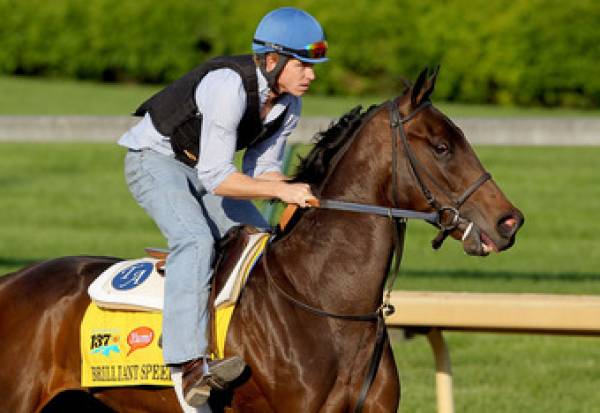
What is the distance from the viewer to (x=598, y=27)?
2362 centimetres

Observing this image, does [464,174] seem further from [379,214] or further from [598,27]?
[598,27]

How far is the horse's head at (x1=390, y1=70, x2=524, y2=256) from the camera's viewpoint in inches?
199

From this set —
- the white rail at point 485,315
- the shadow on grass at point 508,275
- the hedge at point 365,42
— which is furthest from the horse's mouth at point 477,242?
the hedge at point 365,42

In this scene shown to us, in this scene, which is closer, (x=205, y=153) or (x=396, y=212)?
(x=396, y=212)

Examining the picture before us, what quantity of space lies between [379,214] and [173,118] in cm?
97

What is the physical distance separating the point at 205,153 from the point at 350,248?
0.66 meters

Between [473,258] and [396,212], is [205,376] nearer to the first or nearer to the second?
[396,212]

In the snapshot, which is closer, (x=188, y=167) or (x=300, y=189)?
(x=300, y=189)

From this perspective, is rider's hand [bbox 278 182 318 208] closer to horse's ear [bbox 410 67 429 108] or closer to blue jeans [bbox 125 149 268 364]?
blue jeans [bbox 125 149 268 364]

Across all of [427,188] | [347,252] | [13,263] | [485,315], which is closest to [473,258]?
[13,263]

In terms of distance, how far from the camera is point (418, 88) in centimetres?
513

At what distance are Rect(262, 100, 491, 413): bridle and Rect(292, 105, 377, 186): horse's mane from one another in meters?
0.06

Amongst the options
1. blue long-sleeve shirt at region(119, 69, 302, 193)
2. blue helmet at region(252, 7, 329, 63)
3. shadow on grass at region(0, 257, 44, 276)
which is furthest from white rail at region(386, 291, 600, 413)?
shadow on grass at region(0, 257, 44, 276)

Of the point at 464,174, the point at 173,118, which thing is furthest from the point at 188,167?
the point at 464,174
